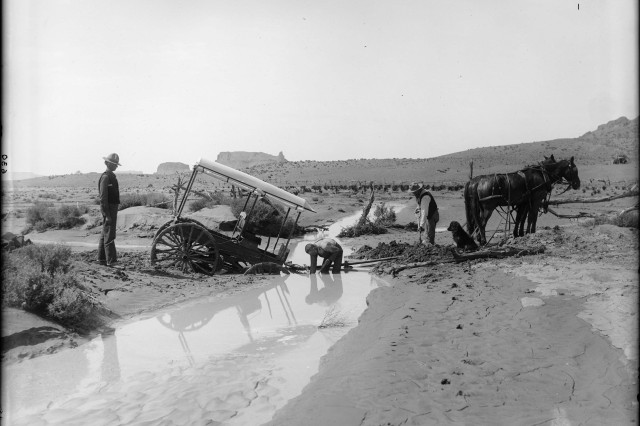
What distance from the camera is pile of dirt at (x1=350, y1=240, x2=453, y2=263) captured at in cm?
1189

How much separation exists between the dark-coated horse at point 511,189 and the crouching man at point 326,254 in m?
3.75

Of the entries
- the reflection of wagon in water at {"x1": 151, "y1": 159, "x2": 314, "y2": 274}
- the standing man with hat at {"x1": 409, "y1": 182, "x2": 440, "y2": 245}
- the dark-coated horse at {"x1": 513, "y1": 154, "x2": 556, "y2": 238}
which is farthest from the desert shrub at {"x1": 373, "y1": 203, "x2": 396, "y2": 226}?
the reflection of wagon in water at {"x1": 151, "y1": 159, "x2": 314, "y2": 274}

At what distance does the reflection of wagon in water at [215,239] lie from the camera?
10953 millimetres

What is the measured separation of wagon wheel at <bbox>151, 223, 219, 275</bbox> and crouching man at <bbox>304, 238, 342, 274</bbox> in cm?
214

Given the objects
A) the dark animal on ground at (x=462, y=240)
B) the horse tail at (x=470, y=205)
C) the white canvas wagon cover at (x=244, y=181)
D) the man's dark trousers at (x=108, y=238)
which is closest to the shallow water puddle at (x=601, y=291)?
the dark animal on ground at (x=462, y=240)

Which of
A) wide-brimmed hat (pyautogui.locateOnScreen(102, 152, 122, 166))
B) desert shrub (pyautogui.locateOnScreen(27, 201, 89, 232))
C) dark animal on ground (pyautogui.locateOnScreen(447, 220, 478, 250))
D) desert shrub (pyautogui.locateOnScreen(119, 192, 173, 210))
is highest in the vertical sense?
wide-brimmed hat (pyautogui.locateOnScreen(102, 152, 122, 166))

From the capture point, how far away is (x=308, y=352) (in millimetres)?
6953

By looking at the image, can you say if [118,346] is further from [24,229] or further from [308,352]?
[24,229]

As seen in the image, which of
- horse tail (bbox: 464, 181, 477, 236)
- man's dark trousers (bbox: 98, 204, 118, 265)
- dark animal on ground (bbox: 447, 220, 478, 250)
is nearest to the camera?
man's dark trousers (bbox: 98, 204, 118, 265)

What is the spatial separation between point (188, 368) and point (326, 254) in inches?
240

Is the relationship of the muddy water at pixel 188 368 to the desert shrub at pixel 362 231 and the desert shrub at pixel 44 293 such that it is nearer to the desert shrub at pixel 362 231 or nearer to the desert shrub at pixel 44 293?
the desert shrub at pixel 44 293

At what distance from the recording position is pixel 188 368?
20.5ft

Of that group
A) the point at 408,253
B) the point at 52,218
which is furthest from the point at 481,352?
the point at 52,218

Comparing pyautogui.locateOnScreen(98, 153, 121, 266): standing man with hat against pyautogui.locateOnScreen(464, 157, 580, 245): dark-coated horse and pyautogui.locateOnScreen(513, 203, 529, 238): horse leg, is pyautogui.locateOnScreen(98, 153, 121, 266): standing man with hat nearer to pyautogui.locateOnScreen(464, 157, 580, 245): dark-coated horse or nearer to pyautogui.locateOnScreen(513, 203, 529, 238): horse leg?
pyautogui.locateOnScreen(464, 157, 580, 245): dark-coated horse
